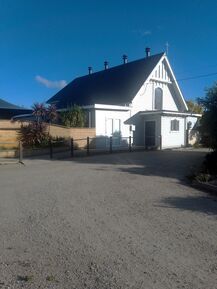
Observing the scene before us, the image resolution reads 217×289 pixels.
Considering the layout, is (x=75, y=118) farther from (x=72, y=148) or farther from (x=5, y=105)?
(x=5, y=105)

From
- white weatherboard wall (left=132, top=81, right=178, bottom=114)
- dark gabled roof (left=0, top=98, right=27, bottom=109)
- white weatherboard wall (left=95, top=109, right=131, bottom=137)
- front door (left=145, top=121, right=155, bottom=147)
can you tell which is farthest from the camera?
dark gabled roof (left=0, top=98, right=27, bottom=109)

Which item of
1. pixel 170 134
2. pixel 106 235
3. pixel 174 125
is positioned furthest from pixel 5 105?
pixel 106 235

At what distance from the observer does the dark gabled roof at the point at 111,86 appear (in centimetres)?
2681

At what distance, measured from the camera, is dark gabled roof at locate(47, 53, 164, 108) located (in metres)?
26.8

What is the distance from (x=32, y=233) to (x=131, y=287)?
2.46 metres

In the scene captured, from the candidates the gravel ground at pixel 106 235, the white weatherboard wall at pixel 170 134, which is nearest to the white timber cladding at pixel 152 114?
the white weatherboard wall at pixel 170 134

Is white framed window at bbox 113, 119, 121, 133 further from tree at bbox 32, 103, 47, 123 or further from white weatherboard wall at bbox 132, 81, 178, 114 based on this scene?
tree at bbox 32, 103, 47, 123

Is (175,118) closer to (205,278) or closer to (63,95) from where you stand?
(63,95)

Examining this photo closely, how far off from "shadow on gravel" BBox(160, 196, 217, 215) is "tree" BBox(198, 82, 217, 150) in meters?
5.98

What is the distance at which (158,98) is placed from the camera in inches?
1117

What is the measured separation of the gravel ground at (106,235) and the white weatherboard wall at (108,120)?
1293cm

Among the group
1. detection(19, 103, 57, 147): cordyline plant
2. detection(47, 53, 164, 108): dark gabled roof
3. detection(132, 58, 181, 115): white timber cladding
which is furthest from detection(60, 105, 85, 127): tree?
detection(132, 58, 181, 115): white timber cladding

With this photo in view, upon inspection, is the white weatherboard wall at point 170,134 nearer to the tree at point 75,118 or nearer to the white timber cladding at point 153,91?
the white timber cladding at point 153,91

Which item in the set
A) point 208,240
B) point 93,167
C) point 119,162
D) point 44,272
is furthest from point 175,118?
point 44,272
